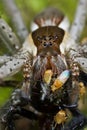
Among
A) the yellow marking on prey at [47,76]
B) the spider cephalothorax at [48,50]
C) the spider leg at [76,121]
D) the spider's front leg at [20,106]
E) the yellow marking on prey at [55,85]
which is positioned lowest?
the spider leg at [76,121]

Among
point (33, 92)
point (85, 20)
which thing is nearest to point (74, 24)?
point (85, 20)

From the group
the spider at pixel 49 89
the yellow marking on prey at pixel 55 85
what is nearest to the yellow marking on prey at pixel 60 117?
the spider at pixel 49 89

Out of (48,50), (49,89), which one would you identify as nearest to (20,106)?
(49,89)

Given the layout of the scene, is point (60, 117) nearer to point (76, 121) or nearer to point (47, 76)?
point (76, 121)

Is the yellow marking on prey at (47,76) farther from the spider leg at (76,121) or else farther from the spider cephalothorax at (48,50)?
→ the spider leg at (76,121)

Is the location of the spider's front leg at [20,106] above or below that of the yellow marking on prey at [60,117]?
above

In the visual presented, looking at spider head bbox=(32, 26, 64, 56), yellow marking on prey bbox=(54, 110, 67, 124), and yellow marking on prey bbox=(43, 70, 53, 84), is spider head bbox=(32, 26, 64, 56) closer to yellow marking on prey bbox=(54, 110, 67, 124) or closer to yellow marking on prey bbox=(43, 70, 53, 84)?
yellow marking on prey bbox=(43, 70, 53, 84)

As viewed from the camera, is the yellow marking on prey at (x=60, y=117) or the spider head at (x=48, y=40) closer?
the yellow marking on prey at (x=60, y=117)

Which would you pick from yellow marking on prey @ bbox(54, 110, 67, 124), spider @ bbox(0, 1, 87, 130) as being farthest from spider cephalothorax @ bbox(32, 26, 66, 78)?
yellow marking on prey @ bbox(54, 110, 67, 124)

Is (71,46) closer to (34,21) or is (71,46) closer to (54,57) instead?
(54,57)
